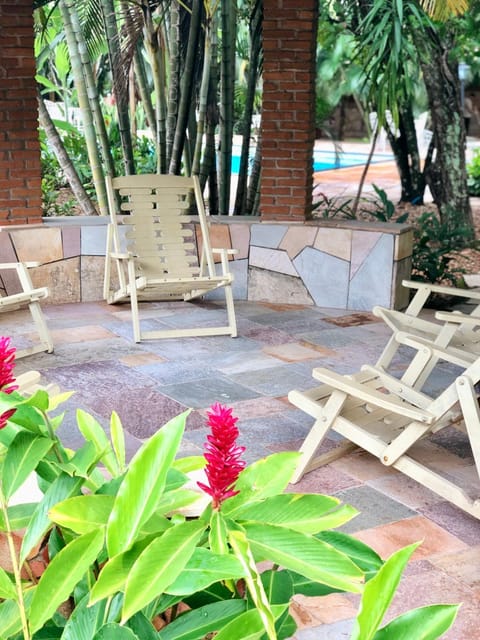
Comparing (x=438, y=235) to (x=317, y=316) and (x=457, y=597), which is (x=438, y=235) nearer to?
(x=317, y=316)

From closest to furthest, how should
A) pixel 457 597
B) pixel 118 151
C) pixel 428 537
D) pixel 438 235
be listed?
1. pixel 457 597
2. pixel 428 537
3. pixel 438 235
4. pixel 118 151

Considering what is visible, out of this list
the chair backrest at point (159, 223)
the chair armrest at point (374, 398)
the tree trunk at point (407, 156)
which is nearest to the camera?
the chair armrest at point (374, 398)

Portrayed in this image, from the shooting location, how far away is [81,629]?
1130 millimetres

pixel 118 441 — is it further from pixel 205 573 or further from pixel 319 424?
pixel 319 424

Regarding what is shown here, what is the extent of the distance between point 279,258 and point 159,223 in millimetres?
867

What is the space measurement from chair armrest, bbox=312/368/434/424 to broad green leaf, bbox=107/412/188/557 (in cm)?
176

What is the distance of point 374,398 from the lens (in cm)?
286

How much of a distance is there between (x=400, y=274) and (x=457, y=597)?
3547 mm

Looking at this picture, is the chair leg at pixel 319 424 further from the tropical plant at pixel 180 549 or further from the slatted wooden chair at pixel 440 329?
the tropical plant at pixel 180 549

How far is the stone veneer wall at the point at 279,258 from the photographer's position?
5.67 m

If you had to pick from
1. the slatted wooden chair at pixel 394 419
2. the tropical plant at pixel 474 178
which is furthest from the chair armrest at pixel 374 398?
the tropical plant at pixel 474 178

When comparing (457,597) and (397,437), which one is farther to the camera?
(397,437)

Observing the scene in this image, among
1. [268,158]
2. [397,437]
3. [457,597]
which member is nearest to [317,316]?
[268,158]

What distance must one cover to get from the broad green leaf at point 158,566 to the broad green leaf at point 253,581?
53 mm
